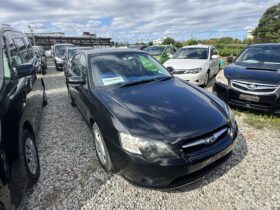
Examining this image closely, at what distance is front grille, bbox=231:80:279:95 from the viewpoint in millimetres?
4023

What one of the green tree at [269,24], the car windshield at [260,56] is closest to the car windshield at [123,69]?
the car windshield at [260,56]

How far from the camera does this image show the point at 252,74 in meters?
4.45

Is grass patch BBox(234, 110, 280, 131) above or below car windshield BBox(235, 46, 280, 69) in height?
below

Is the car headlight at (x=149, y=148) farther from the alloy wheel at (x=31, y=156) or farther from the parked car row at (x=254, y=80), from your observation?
the parked car row at (x=254, y=80)

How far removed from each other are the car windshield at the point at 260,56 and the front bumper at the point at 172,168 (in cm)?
372

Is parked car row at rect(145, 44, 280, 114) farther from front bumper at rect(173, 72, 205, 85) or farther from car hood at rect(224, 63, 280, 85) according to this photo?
front bumper at rect(173, 72, 205, 85)

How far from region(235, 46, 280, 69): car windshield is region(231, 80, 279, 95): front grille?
3.22 feet

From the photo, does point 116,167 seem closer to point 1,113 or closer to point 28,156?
point 28,156

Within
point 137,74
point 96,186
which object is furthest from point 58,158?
point 137,74

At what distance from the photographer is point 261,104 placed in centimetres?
415

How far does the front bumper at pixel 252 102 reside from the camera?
3.99m

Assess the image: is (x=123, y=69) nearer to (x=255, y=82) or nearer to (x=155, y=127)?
(x=155, y=127)

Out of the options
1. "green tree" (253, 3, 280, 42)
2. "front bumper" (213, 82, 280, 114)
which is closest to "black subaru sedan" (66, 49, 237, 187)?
"front bumper" (213, 82, 280, 114)

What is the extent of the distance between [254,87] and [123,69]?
275cm
